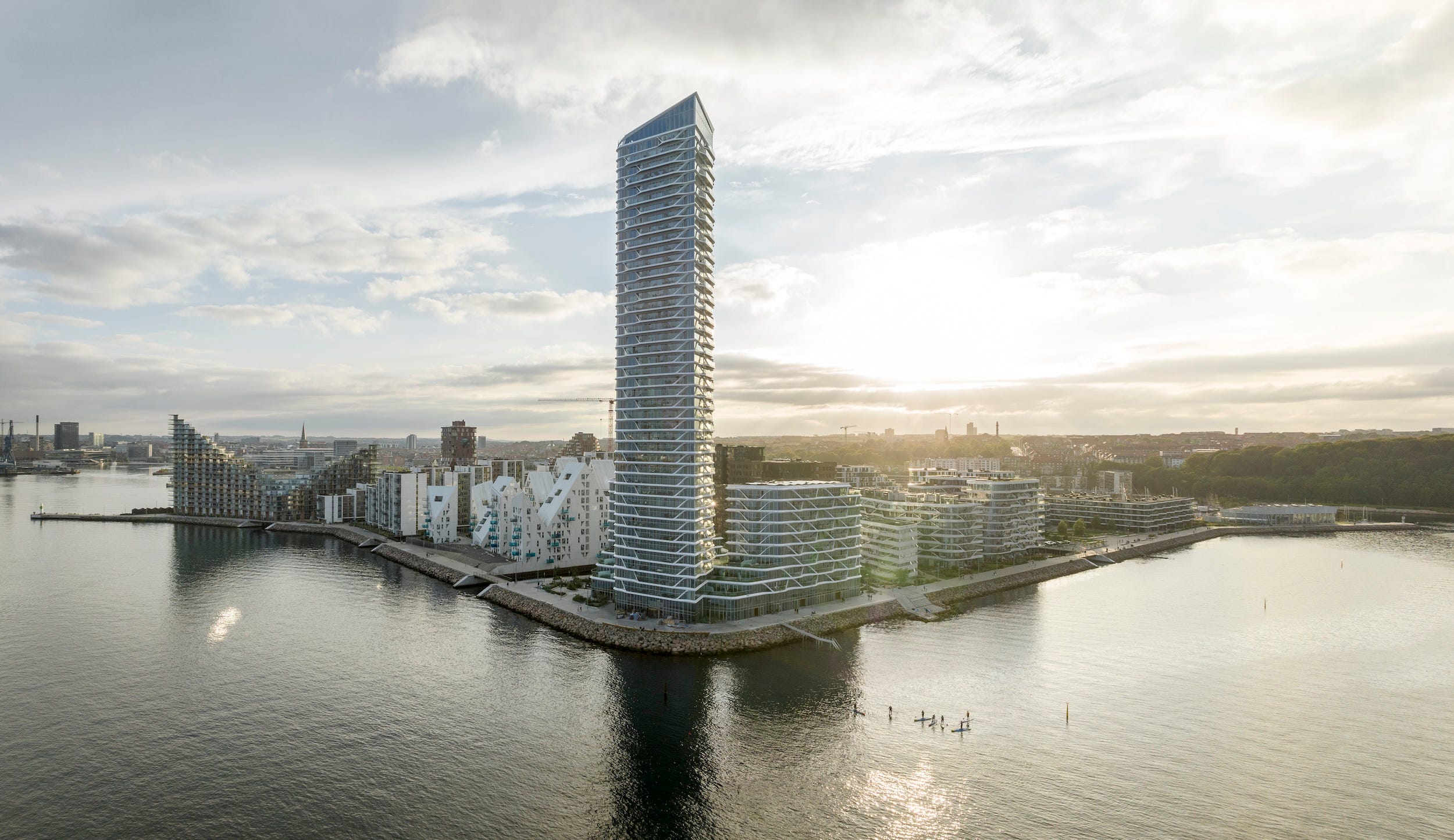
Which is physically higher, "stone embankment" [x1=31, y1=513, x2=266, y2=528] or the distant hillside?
the distant hillside

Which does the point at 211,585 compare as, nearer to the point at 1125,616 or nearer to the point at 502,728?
the point at 502,728

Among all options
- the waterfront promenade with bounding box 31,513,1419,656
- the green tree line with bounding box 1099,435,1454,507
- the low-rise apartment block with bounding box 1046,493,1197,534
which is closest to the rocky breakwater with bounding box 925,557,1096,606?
the waterfront promenade with bounding box 31,513,1419,656

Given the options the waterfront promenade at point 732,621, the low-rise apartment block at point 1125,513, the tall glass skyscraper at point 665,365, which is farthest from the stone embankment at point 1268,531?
the tall glass skyscraper at point 665,365

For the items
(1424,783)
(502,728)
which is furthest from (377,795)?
(1424,783)

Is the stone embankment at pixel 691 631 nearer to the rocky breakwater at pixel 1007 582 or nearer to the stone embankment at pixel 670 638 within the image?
the stone embankment at pixel 670 638

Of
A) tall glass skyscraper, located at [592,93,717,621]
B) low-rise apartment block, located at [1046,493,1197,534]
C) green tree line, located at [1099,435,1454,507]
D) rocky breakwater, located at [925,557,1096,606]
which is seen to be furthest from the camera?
green tree line, located at [1099,435,1454,507]

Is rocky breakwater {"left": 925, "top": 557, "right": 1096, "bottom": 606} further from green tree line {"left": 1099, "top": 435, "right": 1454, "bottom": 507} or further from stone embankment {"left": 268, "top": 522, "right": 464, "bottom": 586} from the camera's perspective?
green tree line {"left": 1099, "top": 435, "right": 1454, "bottom": 507}

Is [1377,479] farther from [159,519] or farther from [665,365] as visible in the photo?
[159,519]

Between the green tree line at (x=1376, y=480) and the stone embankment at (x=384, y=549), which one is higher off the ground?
the green tree line at (x=1376, y=480)
